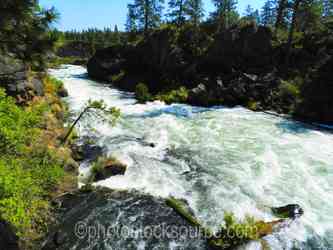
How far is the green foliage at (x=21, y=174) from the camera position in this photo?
23.6 feet

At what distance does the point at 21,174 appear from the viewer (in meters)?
9.01

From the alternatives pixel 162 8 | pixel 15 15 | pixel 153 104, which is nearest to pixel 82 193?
pixel 15 15

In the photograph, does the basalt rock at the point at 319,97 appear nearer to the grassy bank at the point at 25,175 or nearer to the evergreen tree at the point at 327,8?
the grassy bank at the point at 25,175

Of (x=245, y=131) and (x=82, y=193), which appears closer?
(x=82, y=193)

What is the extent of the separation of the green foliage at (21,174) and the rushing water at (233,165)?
3212 mm

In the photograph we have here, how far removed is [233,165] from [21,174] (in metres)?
10.2

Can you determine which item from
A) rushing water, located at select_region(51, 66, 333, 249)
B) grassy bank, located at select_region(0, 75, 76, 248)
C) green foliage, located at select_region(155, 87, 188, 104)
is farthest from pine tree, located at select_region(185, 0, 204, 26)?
grassy bank, located at select_region(0, 75, 76, 248)

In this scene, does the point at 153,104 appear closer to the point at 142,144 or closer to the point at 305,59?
the point at 142,144

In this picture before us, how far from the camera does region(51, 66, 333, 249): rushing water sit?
11.0 m

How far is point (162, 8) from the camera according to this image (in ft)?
187

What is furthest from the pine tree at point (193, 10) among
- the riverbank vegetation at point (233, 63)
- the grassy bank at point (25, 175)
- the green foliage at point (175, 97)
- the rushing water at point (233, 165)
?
the grassy bank at point (25, 175)

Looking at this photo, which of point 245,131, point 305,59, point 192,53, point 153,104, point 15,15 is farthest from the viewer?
point 192,53

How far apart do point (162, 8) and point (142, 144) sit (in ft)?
153

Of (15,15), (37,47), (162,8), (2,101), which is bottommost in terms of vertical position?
(2,101)
